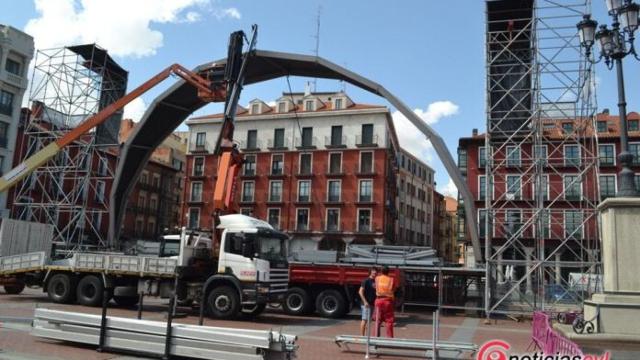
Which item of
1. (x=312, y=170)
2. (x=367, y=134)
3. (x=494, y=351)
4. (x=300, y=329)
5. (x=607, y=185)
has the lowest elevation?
(x=300, y=329)

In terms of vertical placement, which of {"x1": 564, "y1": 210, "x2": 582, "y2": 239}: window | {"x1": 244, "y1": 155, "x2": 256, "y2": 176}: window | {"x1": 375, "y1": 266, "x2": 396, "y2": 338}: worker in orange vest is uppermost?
{"x1": 244, "y1": 155, "x2": 256, "y2": 176}: window

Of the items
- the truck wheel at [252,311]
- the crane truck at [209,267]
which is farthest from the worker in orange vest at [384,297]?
the truck wheel at [252,311]

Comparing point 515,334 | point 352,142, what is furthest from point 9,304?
point 352,142

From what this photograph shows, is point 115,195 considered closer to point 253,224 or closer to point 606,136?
point 253,224

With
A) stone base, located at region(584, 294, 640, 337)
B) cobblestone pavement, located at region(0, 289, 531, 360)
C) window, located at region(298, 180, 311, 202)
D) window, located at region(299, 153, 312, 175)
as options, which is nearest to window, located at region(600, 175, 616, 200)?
window, located at region(298, 180, 311, 202)

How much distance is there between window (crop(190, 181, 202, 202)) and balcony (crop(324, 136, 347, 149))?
577 inches

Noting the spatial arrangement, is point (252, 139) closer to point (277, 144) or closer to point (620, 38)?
point (277, 144)

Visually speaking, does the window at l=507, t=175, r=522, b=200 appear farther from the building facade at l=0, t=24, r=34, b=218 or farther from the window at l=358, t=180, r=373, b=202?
the building facade at l=0, t=24, r=34, b=218

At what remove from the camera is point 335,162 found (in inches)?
2168

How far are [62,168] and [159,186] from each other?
101 feet

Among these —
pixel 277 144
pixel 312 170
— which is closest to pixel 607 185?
pixel 312 170

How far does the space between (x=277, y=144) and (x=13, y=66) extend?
82.5 feet

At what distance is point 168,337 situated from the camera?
9672mm

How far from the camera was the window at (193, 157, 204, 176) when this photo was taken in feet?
194
